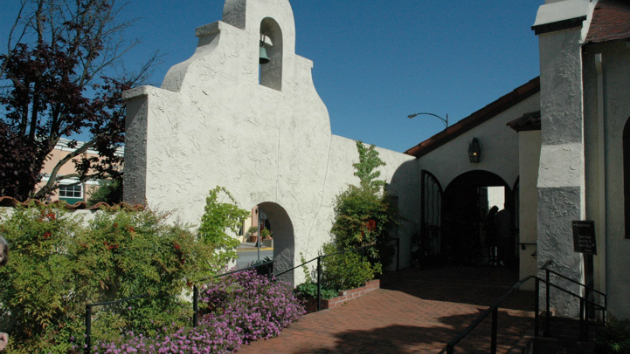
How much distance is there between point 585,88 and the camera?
297 inches

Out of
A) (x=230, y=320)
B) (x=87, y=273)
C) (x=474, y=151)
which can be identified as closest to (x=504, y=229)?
(x=474, y=151)

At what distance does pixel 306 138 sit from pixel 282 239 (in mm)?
1908

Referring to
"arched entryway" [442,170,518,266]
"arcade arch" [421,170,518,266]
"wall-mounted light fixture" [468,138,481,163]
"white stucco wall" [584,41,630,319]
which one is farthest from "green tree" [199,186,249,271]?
"arched entryway" [442,170,518,266]

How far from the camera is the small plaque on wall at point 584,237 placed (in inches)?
253

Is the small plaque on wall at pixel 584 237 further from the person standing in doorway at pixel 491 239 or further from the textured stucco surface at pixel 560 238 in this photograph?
the person standing in doorway at pixel 491 239

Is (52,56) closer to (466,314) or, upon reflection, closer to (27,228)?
(27,228)

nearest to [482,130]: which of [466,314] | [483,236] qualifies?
[483,236]

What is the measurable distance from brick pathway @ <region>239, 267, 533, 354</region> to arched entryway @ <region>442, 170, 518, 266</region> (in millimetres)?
2232

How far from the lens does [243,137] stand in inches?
295

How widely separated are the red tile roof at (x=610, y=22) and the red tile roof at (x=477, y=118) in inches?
83.1

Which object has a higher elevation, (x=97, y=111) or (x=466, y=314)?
(x=97, y=111)

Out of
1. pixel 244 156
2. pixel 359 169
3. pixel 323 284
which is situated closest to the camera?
pixel 244 156

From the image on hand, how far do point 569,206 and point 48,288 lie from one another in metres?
6.77

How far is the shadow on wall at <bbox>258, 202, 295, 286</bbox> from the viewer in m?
8.52
